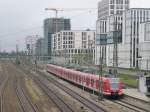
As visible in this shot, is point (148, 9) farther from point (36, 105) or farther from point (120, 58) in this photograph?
point (36, 105)

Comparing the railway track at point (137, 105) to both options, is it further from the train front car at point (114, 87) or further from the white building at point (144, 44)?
the white building at point (144, 44)

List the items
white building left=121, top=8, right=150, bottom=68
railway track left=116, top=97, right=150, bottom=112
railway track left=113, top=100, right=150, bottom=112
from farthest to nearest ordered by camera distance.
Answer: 1. white building left=121, top=8, right=150, bottom=68
2. railway track left=116, top=97, right=150, bottom=112
3. railway track left=113, top=100, right=150, bottom=112

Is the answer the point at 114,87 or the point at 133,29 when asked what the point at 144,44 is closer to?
the point at 133,29

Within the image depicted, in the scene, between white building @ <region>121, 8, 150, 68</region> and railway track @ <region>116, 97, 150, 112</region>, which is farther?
white building @ <region>121, 8, 150, 68</region>

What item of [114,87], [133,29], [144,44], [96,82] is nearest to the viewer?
[114,87]

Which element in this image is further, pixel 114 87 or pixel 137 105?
pixel 114 87

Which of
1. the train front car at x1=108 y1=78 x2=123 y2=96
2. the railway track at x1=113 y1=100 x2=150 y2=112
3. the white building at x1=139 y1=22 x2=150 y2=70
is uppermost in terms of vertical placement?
the white building at x1=139 y1=22 x2=150 y2=70

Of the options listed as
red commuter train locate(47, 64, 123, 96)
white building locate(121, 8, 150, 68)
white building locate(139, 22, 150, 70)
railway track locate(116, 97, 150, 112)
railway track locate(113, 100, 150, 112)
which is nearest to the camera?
railway track locate(113, 100, 150, 112)

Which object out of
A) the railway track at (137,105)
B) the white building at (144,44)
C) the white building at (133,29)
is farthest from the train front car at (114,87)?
the white building at (133,29)

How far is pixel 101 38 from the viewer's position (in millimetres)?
153875

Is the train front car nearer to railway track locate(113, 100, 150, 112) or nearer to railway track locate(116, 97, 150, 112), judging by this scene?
railway track locate(116, 97, 150, 112)

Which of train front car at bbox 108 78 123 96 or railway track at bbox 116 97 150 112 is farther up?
train front car at bbox 108 78 123 96

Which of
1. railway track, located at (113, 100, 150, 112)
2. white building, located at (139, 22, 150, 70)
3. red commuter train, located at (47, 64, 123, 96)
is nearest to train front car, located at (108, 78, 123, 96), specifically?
red commuter train, located at (47, 64, 123, 96)

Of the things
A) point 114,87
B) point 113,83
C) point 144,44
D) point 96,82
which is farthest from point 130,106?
point 144,44
